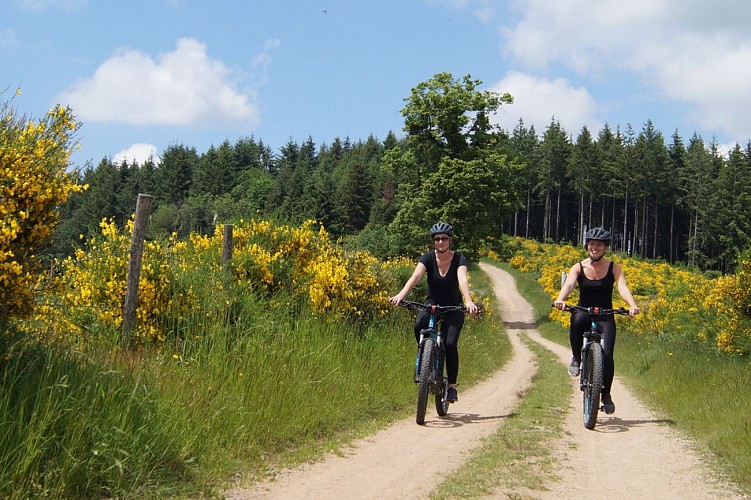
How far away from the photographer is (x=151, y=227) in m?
8.48

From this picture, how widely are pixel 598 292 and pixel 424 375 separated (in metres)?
2.47

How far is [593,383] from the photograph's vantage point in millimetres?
7410

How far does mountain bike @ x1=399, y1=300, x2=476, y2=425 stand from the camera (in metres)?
7.37

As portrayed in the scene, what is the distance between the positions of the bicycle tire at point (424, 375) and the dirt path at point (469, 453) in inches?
7.4

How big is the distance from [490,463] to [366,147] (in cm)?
15114

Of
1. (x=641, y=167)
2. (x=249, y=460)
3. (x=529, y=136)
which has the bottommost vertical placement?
(x=249, y=460)

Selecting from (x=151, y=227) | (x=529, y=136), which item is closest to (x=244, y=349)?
(x=151, y=227)

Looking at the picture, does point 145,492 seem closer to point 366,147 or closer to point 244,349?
point 244,349

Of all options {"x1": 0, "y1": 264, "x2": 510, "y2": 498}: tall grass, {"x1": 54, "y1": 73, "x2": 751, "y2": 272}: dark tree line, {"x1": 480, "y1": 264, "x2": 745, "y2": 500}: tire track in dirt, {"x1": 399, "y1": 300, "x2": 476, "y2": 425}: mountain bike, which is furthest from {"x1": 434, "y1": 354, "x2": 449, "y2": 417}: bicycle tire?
{"x1": 54, "y1": 73, "x2": 751, "y2": 272}: dark tree line

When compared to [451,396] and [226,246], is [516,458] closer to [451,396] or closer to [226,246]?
[451,396]

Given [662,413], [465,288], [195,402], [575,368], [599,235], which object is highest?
[599,235]

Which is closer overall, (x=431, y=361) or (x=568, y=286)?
(x=431, y=361)

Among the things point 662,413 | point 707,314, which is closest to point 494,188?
point 707,314

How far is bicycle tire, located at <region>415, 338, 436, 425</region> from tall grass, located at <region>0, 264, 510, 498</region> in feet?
1.60
